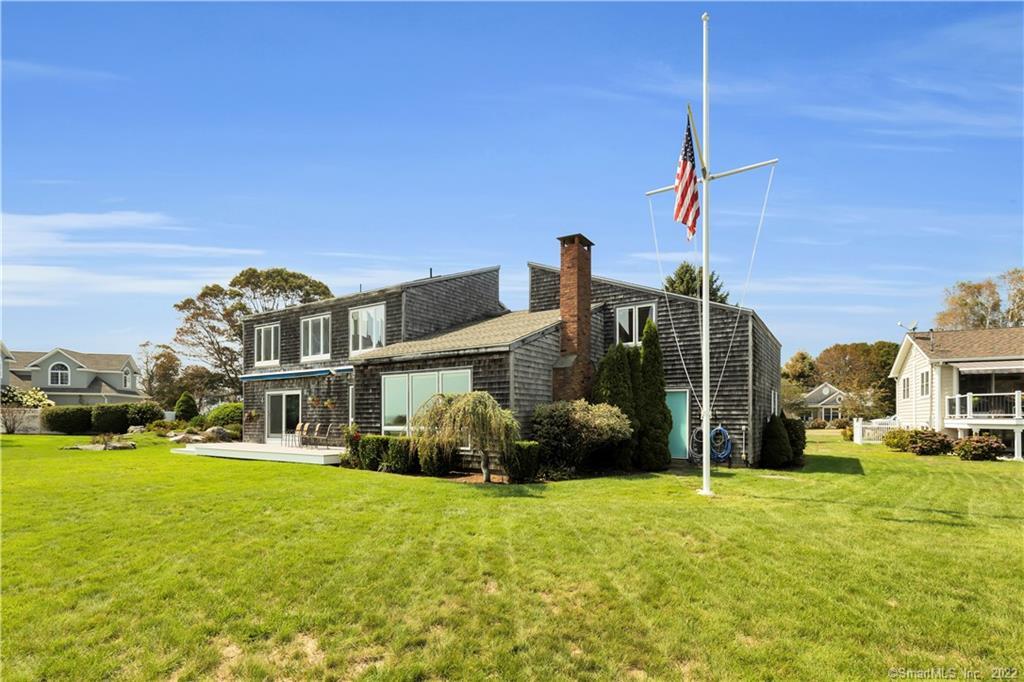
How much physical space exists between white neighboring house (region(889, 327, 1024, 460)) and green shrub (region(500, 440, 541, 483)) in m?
19.9

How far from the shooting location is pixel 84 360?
173 ft

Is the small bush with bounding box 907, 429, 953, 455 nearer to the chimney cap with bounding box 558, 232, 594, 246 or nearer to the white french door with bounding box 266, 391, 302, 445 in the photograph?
the chimney cap with bounding box 558, 232, 594, 246

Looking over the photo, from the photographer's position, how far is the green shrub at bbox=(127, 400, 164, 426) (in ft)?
121

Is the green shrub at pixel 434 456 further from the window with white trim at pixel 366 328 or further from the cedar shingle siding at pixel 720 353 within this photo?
the cedar shingle siding at pixel 720 353

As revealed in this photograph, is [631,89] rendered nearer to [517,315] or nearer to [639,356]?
[639,356]

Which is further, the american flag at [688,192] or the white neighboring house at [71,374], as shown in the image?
the white neighboring house at [71,374]

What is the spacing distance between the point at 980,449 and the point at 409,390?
66.9 feet

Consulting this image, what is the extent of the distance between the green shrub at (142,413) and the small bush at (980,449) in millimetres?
41927

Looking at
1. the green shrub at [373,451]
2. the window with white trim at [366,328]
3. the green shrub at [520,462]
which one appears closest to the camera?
the green shrub at [520,462]

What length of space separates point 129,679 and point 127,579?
2164mm

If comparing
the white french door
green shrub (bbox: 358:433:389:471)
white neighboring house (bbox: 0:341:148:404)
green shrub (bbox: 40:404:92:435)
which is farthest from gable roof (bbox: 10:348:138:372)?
green shrub (bbox: 358:433:389:471)

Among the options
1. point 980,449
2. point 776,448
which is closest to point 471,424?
point 776,448

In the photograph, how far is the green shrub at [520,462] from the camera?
1402 centimetres

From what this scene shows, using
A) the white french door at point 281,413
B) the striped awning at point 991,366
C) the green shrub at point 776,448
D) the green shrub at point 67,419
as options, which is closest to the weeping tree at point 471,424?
the green shrub at point 776,448
